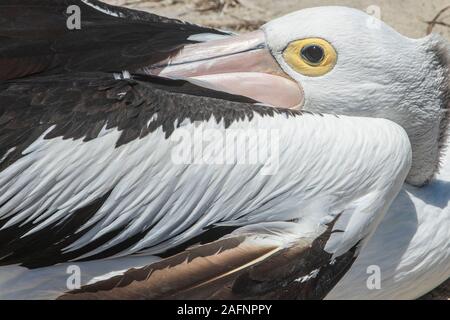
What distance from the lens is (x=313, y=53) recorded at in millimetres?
3305

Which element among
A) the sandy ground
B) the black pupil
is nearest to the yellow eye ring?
the black pupil

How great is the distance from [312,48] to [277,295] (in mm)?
809

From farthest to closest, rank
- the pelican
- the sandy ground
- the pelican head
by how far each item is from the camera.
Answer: the sandy ground
the pelican head
the pelican

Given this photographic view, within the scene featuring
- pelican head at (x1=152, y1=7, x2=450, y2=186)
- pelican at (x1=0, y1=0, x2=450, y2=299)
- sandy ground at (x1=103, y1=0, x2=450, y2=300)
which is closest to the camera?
pelican at (x1=0, y1=0, x2=450, y2=299)

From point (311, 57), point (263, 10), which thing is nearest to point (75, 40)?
point (311, 57)

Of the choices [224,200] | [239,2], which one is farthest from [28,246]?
[239,2]

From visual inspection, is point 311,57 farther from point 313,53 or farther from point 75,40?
point 75,40

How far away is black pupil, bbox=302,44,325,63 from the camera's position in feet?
10.8

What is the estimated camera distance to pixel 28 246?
9.61 ft

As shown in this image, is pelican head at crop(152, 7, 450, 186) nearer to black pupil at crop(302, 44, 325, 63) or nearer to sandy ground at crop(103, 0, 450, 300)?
black pupil at crop(302, 44, 325, 63)

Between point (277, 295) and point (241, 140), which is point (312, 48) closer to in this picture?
point (241, 140)

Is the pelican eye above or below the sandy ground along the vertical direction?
below

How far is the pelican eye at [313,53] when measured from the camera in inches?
130

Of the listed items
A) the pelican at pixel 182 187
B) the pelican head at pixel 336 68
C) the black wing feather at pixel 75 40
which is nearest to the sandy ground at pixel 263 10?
the black wing feather at pixel 75 40
